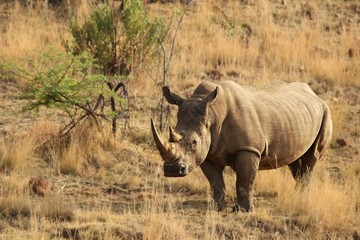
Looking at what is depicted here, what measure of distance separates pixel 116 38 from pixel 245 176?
17.0 ft

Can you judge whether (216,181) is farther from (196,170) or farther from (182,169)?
(196,170)

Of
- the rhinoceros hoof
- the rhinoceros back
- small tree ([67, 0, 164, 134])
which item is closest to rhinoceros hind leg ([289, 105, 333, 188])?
the rhinoceros back

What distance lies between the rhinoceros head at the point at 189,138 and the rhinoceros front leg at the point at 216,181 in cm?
56

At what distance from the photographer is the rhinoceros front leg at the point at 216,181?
9.22m

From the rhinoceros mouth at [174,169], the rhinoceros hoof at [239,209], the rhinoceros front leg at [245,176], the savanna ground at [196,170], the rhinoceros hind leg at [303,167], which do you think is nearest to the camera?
the rhinoceros mouth at [174,169]

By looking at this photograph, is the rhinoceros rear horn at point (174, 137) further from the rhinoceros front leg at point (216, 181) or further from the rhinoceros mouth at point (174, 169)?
the rhinoceros front leg at point (216, 181)

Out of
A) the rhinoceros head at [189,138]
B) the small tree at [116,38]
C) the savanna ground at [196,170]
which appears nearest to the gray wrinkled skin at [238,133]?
the rhinoceros head at [189,138]

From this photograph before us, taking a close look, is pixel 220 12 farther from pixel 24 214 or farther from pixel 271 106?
pixel 24 214

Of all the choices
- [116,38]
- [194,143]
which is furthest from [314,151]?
[116,38]

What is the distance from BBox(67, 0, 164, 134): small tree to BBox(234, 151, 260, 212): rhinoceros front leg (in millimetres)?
4203

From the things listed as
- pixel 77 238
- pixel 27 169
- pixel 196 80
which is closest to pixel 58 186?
pixel 27 169

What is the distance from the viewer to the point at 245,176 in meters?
9.04

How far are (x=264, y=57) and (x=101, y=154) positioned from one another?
5.57 m

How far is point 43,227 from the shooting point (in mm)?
8180
